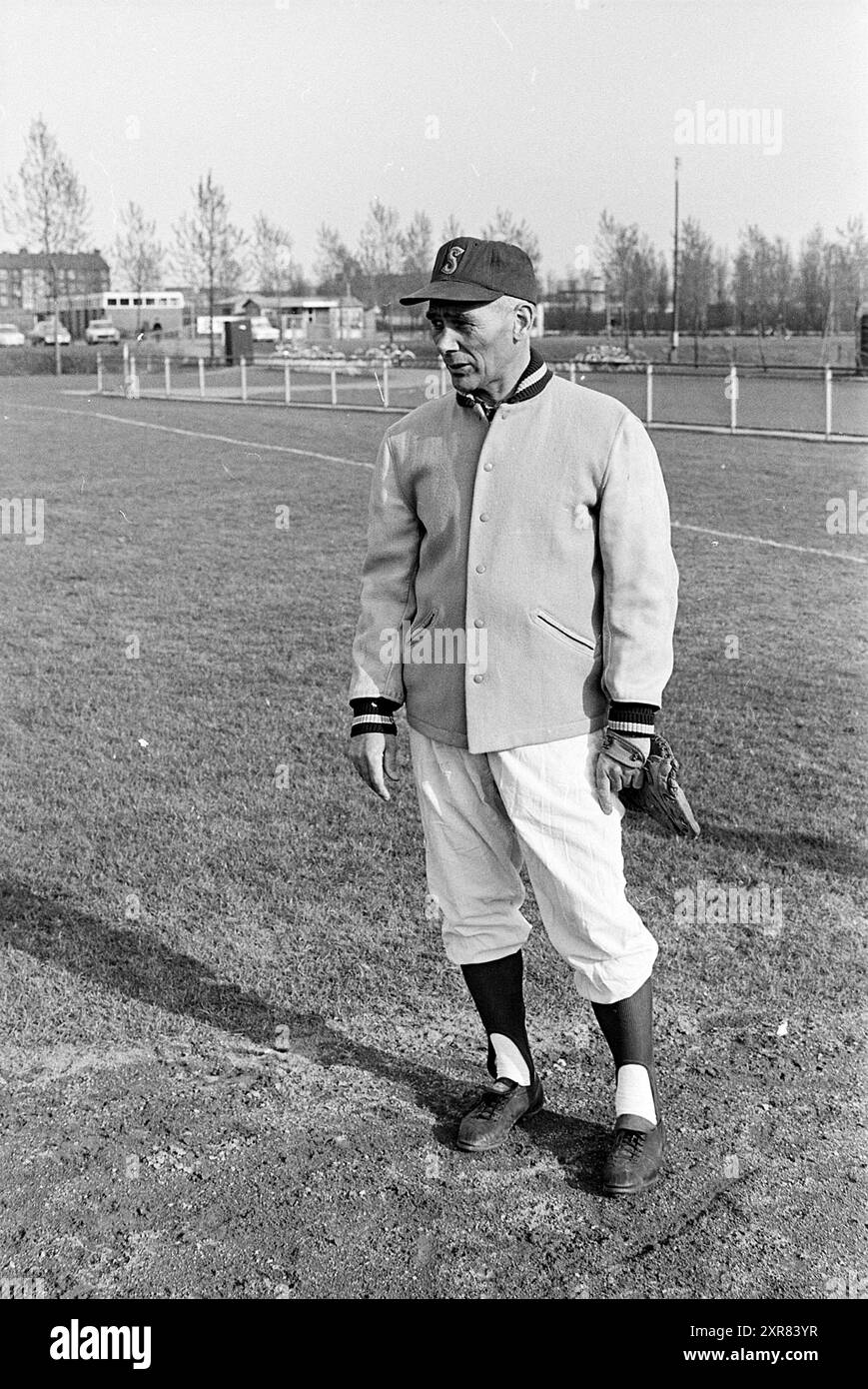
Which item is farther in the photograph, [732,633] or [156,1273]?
[732,633]

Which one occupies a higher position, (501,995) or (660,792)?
(660,792)

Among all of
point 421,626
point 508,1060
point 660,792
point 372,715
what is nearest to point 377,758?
point 372,715

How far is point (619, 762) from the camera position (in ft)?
11.4

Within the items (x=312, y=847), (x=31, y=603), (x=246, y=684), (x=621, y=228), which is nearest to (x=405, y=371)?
(x=621, y=228)

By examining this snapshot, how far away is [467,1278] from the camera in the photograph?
10.4ft

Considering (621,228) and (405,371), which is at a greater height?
(621,228)

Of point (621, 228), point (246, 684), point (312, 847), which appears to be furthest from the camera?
point (621, 228)

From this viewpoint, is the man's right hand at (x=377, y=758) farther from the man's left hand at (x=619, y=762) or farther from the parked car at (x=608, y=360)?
the parked car at (x=608, y=360)

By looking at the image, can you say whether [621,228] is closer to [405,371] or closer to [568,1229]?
[405,371]

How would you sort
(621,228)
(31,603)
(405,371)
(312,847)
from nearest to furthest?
(312,847), (31,603), (405,371), (621,228)

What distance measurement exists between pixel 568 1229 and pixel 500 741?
43.7 inches

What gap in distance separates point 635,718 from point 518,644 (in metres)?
0.33

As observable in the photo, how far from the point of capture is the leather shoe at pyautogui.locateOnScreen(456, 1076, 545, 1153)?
368 cm

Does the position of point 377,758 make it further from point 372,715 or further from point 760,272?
point 760,272
